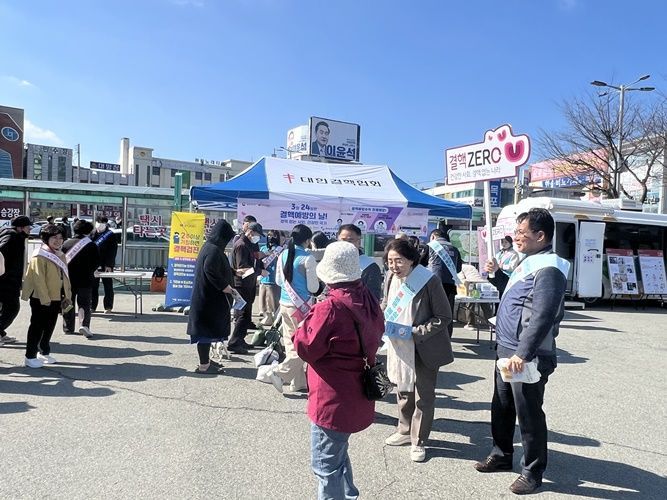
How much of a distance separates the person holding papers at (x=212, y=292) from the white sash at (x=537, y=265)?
3259 mm

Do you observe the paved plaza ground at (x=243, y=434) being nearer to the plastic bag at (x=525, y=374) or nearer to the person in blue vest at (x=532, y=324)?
the person in blue vest at (x=532, y=324)

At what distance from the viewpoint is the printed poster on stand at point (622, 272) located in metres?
13.6

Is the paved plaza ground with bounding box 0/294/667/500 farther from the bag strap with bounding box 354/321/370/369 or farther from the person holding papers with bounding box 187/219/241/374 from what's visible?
the bag strap with bounding box 354/321/370/369

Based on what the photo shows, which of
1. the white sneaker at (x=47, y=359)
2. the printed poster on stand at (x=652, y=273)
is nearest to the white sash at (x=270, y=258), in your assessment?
the white sneaker at (x=47, y=359)

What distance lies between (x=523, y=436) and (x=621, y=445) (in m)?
1.54

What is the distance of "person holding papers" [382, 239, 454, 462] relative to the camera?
12.3 feet

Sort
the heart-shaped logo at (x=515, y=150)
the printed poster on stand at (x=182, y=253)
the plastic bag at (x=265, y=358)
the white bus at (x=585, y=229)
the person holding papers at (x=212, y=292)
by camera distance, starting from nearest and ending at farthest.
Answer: the plastic bag at (x=265, y=358)
the person holding papers at (x=212, y=292)
the heart-shaped logo at (x=515, y=150)
the printed poster on stand at (x=182, y=253)
the white bus at (x=585, y=229)

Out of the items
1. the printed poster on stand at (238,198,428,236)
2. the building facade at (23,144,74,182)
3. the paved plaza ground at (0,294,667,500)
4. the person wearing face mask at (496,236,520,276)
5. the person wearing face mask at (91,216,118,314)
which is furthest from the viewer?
the building facade at (23,144,74,182)

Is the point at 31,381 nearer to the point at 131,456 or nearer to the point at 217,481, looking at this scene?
the point at 131,456

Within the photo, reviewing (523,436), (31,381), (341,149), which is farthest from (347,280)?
(341,149)

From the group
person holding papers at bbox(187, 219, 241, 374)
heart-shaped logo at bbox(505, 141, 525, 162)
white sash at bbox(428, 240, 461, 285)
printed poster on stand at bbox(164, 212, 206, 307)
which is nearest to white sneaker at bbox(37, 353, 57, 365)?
person holding papers at bbox(187, 219, 241, 374)

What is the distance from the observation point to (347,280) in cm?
262

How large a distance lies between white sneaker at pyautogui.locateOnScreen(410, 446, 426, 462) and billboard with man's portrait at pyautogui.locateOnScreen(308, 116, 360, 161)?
32391 millimetres

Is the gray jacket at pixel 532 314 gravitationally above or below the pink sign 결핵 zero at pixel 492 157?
below
